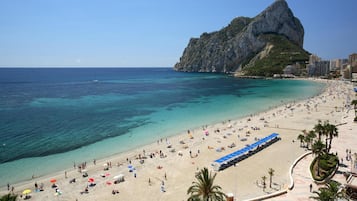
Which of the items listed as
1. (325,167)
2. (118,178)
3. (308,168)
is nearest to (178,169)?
(118,178)

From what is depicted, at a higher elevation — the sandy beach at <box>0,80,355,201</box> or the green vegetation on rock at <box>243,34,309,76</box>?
the green vegetation on rock at <box>243,34,309,76</box>

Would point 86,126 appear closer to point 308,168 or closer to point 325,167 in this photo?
point 308,168

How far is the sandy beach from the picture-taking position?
925 inches

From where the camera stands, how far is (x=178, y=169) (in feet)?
94.4

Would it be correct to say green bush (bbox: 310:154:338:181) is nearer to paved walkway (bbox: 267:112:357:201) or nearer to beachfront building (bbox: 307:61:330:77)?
paved walkway (bbox: 267:112:357:201)

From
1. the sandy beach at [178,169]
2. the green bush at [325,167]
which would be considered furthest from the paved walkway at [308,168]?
the sandy beach at [178,169]

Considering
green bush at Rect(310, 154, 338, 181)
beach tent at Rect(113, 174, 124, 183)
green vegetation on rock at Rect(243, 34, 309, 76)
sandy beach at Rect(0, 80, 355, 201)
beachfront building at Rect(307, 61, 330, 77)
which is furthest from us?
green vegetation on rock at Rect(243, 34, 309, 76)

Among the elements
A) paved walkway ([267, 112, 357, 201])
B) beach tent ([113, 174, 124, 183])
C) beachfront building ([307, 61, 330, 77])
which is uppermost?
beachfront building ([307, 61, 330, 77])

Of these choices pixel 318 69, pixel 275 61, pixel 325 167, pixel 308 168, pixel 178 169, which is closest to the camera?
pixel 325 167

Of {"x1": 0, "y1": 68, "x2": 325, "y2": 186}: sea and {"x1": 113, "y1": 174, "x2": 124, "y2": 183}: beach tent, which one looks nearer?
{"x1": 113, "y1": 174, "x2": 124, "y2": 183}: beach tent

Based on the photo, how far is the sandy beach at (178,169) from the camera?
77.0 ft

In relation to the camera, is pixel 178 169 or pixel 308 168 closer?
pixel 308 168

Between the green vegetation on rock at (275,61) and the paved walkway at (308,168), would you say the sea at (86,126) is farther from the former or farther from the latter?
the green vegetation on rock at (275,61)

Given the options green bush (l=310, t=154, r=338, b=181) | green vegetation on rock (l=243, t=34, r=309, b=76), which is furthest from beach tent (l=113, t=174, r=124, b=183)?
green vegetation on rock (l=243, t=34, r=309, b=76)
